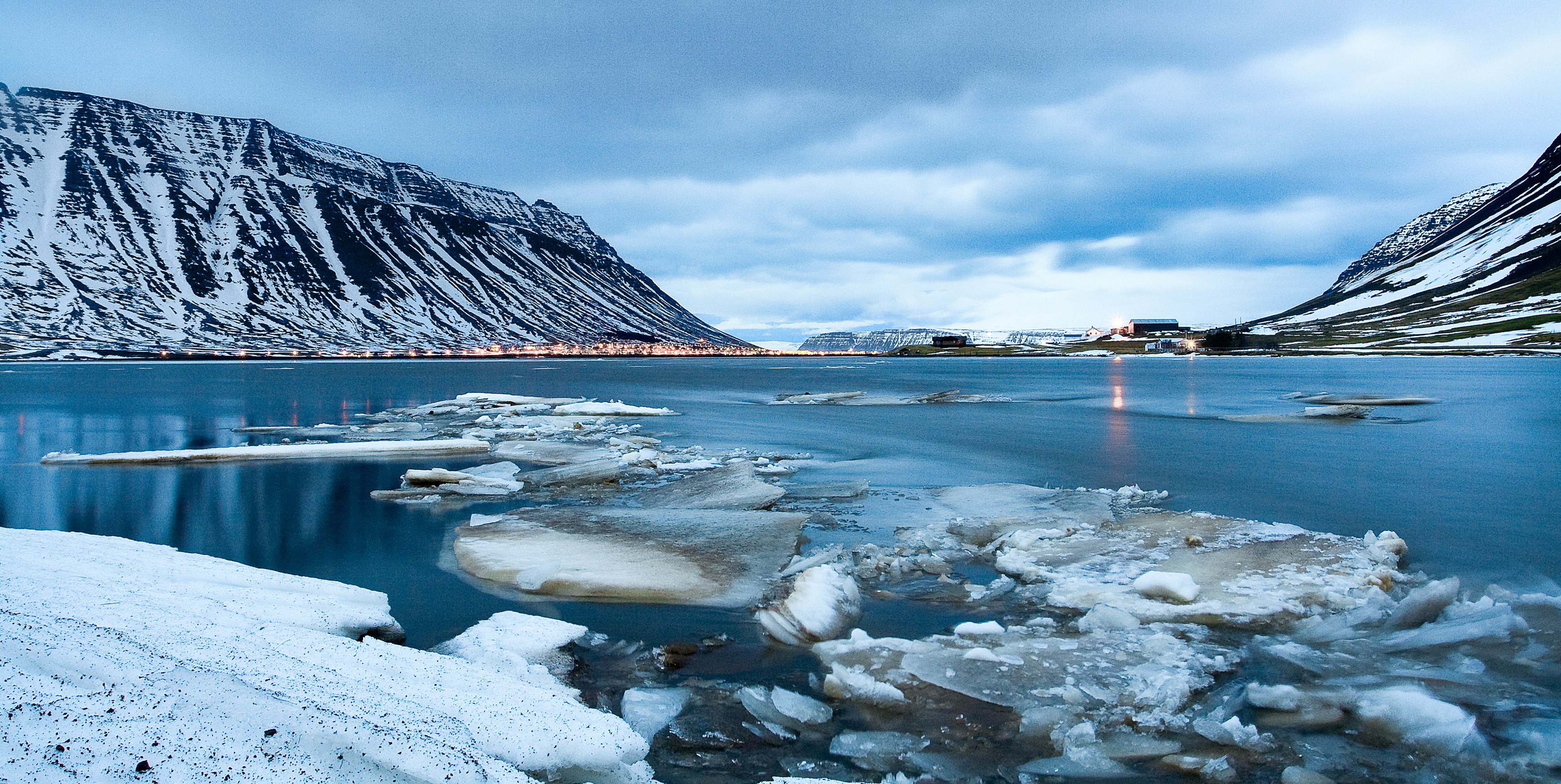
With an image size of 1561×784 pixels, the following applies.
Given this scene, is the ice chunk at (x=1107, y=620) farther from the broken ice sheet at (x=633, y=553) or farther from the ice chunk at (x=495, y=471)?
the ice chunk at (x=495, y=471)

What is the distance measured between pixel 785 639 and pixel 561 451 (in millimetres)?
16893

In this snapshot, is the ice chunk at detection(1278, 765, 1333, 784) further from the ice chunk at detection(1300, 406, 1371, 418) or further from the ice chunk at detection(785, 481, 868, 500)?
the ice chunk at detection(1300, 406, 1371, 418)

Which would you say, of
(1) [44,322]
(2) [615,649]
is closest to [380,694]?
(2) [615,649]

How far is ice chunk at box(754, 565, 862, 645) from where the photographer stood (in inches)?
357

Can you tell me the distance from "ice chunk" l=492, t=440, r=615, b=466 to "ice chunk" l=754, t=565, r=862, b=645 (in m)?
12.7

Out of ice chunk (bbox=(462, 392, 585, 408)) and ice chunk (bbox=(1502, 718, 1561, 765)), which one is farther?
ice chunk (bbox=(462, 392, 585, 408))

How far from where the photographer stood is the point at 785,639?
29.4 feet

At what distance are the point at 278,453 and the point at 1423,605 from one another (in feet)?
91.4

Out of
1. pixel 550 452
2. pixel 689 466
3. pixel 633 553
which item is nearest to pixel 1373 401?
pixel 689 466

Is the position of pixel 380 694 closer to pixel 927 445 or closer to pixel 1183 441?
pixel 927 445

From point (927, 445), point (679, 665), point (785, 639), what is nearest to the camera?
point (679, 665)

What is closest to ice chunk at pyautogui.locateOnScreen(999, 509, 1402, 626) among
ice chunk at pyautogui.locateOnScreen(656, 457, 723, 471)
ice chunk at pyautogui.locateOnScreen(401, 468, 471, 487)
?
ice chunk at pyautogui.locateOnScreen(656, 457, 723, 471)

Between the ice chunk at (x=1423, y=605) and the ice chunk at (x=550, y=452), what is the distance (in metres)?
17.4

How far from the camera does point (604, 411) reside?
3953cm
